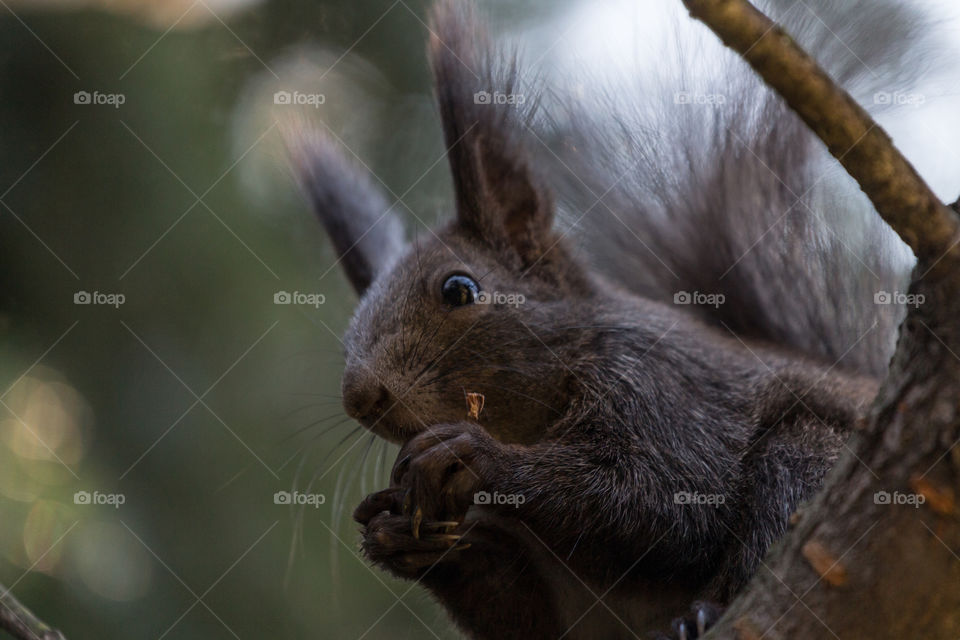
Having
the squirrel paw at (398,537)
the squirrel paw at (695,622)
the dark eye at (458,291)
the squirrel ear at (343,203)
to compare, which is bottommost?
the squirrel paw at (695,622)

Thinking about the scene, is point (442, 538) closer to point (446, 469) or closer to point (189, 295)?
point (446, 469)

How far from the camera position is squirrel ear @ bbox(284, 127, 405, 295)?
2.85m

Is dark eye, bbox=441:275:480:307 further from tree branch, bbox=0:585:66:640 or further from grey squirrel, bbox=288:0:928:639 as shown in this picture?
tree branch, bbox=0:585:66:640

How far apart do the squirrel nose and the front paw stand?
0.13 metres

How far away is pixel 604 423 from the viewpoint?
2.33m

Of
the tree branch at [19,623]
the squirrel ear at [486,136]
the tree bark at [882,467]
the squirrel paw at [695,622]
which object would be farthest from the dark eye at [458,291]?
the tree branch at [19,623]

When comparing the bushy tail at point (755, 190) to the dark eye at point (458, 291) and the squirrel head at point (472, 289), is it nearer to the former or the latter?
the squirrel head at point (472, 289)

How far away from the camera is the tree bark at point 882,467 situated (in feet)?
4.56

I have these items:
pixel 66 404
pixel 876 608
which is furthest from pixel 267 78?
pixel 876 608

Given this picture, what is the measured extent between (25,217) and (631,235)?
71.8 inches

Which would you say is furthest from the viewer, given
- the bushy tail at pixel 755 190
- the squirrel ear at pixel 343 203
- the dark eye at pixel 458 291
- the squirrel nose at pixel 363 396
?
the squirrel ear at pixel 343 203

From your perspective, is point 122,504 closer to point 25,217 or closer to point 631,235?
point 25,217

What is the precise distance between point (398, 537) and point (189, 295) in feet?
4.15

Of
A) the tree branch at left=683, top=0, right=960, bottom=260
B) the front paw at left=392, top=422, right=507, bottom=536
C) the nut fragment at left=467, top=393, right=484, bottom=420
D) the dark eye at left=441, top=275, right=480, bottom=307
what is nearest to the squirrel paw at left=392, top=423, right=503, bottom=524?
the front paw at left=392, top=422, right=507, bottom=536
